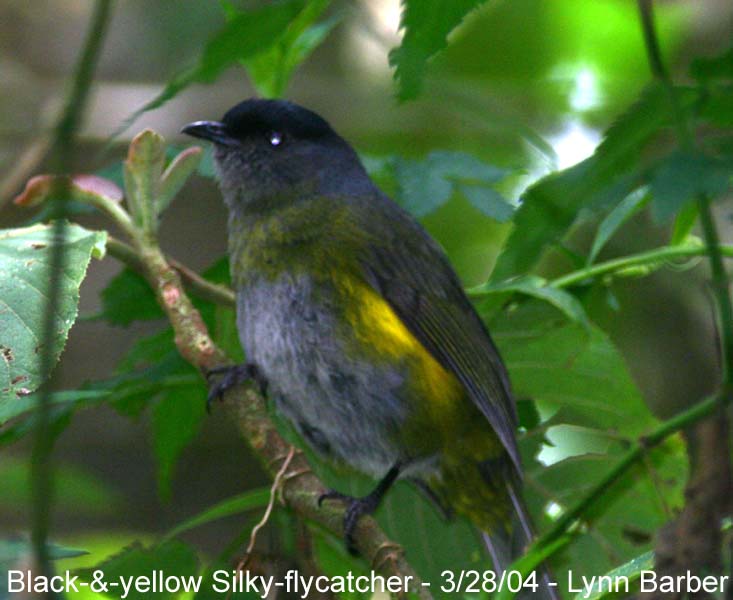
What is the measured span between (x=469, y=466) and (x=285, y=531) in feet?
5.23

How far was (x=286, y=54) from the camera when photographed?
3.25 metres

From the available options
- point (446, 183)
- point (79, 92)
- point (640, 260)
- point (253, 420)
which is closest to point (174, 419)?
point (253, 420)

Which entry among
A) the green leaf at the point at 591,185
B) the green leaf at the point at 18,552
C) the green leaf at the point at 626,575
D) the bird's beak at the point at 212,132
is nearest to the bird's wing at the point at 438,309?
the bird's beak at the point at 212,132

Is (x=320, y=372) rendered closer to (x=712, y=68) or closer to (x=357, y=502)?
(x=357, y=502)

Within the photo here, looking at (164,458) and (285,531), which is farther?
(164,458)

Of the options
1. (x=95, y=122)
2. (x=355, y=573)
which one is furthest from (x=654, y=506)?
(x=95, y=122)

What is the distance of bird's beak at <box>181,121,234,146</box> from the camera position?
3789 mm

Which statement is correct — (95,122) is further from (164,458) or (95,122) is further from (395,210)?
(164,458)

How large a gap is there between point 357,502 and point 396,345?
0.69 meters

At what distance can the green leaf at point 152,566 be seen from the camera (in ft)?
7.67

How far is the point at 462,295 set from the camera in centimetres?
361

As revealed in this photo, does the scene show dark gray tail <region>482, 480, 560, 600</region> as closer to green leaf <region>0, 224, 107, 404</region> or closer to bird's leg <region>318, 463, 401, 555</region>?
bird's leg <region>318, 463, 401, 555</region>

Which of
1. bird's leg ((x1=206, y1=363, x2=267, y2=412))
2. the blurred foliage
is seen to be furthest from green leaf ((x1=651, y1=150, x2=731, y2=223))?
bird's leg ((x1=206, y1=363, x2=267, y2=412))

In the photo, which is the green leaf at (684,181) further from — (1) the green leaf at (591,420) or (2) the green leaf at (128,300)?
(2) the green leaf at (128,300)
